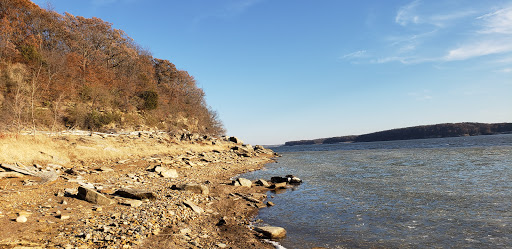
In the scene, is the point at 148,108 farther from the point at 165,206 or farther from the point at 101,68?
the point at 165,206

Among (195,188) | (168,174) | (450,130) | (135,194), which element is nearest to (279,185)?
(195,188)

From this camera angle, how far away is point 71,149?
64.2 ft

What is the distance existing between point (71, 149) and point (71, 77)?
17.9 meters

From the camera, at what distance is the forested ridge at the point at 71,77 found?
1003 inches

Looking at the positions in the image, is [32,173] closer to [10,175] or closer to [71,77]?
[10,175]

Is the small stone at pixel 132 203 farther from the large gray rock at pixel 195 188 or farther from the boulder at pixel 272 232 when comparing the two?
the boulder at pixel 272 232

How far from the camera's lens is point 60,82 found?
100 feet

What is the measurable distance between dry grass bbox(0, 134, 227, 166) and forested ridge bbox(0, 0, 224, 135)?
10.1 feet

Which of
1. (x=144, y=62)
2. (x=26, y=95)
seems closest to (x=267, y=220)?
(x=26, y=95)

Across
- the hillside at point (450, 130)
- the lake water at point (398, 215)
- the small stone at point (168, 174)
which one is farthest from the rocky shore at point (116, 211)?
the hillside at point (450, 130)

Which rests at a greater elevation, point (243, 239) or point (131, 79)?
point (131, 79)

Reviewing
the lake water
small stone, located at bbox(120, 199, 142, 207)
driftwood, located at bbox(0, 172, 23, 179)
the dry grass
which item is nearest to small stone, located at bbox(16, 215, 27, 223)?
small stone, located at bbox(120, 199, 142, 207)

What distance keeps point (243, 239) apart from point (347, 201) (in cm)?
799

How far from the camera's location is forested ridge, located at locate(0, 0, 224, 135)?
2546cm
